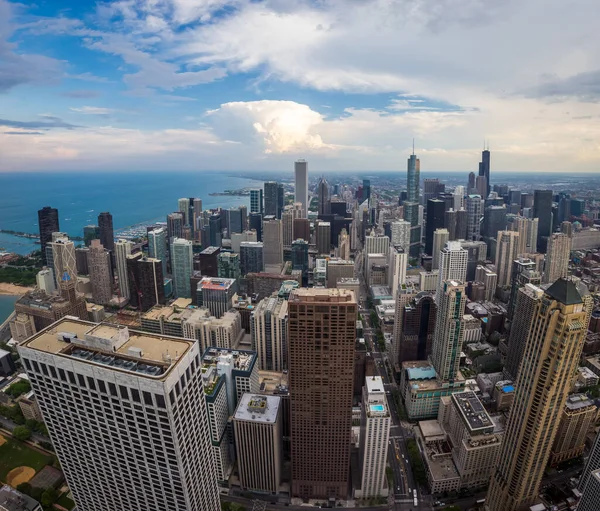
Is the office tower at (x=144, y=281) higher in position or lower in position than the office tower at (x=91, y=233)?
lower

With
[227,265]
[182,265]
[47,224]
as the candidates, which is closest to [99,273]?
[182,265]

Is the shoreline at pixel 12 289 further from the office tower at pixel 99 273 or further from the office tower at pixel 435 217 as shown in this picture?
the office tower at pixel 435 217

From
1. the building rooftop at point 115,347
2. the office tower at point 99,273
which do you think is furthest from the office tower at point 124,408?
the office tower at point 99,273

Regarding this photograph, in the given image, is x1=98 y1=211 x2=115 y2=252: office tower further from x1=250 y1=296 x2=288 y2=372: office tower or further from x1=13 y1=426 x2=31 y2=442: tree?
x1=13 y1=426 x2=31 y2=442: tree

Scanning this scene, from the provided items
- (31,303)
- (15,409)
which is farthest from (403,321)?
(31,303)

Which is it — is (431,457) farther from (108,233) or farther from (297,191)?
(297,191)
